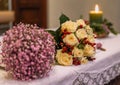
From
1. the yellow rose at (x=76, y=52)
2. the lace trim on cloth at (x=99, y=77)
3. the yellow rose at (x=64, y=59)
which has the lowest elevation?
the lace trim on cloth at (x=99, y=77)

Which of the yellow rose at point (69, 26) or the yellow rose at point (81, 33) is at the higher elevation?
the yellow rose at point (69, 26)

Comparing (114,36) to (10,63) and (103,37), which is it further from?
(10,63)

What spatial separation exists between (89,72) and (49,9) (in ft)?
6.19

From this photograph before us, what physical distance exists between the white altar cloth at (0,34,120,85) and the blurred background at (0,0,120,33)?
1.58 meters

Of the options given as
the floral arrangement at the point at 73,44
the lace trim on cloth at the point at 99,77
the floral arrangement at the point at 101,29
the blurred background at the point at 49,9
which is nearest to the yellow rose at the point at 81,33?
the floral arrangement at the point at 73,44

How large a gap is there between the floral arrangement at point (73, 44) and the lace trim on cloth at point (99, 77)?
0.05m

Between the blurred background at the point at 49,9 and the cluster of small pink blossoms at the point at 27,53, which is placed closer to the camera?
the cluster of small pink blossoms at the point at 27,53

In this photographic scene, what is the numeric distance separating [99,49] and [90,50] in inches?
8.7

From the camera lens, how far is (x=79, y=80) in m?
0.86

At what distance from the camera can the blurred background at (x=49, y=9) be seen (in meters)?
2.70

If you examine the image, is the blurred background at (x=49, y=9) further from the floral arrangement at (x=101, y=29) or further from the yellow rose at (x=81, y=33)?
the yellow rose at (x=81, y=33)

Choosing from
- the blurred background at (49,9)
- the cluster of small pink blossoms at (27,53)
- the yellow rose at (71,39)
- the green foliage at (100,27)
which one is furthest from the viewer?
the blurred background at (49,9)

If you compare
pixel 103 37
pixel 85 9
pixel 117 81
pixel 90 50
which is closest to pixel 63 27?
pixel 90 50

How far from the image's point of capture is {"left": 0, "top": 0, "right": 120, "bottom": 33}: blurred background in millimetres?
2695
